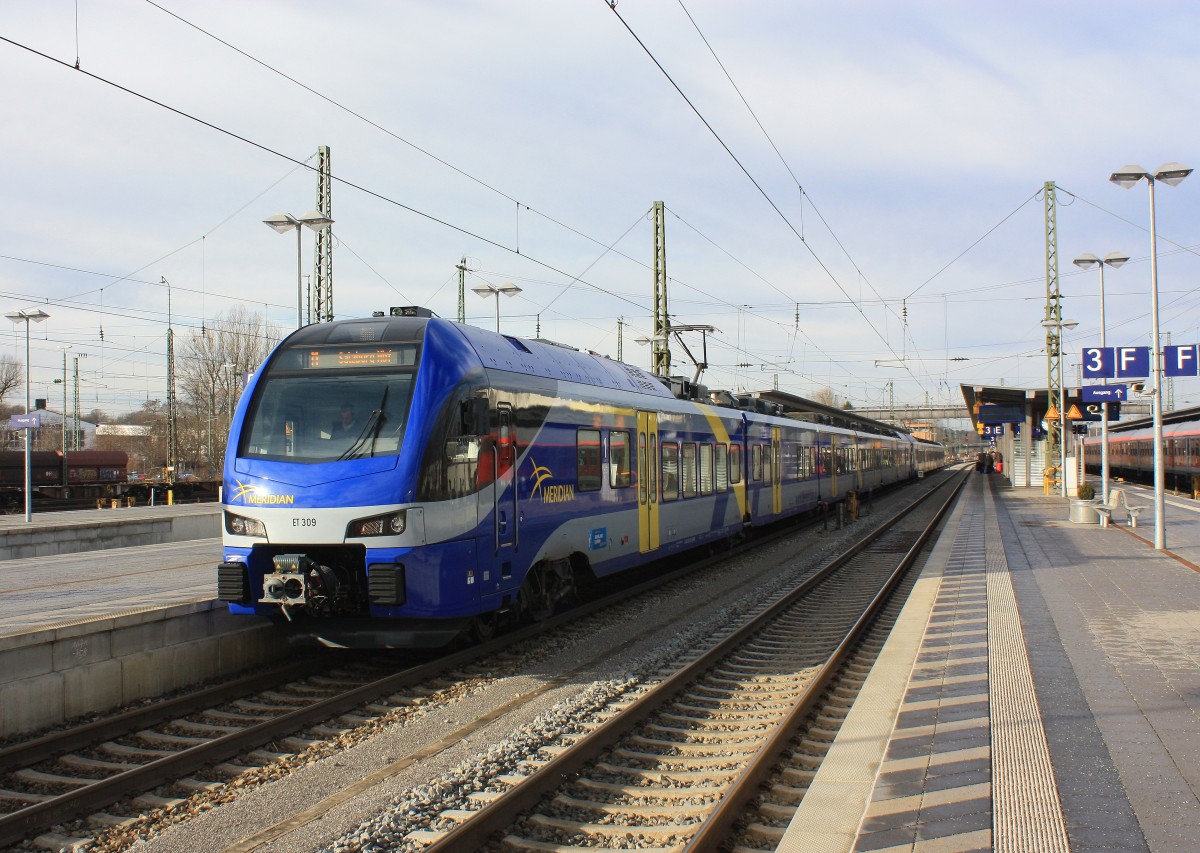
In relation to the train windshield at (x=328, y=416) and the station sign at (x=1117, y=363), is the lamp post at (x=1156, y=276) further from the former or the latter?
the train windshield at (x=328, y=416)

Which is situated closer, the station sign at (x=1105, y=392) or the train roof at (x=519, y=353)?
the train roof at (x=519, y=353)

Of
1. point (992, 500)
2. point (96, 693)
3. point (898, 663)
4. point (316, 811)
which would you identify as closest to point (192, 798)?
point (316, 811)

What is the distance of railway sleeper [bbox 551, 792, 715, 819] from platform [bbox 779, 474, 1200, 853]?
68cm

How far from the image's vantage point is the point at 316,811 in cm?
550

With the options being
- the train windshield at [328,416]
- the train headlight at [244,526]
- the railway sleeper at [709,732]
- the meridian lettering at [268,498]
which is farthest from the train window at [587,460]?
the railway sleeper at [709,732]

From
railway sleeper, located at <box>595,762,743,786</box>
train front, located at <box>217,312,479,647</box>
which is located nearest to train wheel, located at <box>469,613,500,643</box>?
train front, located at <box>217,312,479,647</box>

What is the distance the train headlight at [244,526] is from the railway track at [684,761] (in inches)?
132

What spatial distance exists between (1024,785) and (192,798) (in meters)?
4.80

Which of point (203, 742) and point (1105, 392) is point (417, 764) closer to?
point (203, 742)

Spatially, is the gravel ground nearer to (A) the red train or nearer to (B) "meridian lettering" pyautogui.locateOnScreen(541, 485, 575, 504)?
(B) "meridian lettering" pyautogui.locateOnScreen(541, 485, 575, 504)

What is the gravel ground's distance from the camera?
5.18 metres

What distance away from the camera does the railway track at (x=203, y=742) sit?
5.56 m

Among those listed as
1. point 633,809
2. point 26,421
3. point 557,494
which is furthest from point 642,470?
point 26,421

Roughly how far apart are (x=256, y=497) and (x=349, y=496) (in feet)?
3.14
